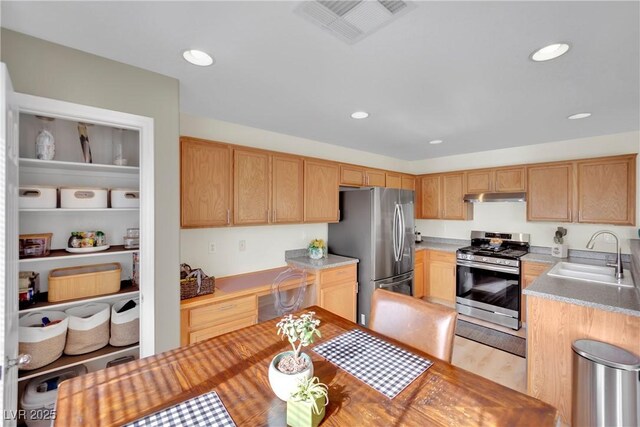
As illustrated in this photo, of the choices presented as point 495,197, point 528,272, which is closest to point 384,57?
point 495,197

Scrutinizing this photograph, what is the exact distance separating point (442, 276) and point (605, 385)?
238cm

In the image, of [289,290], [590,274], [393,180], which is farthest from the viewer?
[393,180]

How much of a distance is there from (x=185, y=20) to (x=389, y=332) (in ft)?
6.26

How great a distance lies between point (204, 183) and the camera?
2.25 m

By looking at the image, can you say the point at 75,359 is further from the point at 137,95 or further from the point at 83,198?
the point at 137,95

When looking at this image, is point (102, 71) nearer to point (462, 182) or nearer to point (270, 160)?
point (270, 160)

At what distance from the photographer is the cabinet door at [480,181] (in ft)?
12.1

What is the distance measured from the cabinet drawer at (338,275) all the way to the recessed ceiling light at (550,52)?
2.32 metres

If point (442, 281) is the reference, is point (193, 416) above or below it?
above

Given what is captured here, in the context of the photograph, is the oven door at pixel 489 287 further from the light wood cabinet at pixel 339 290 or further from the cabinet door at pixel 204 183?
the cabinet door at pixel 204 183

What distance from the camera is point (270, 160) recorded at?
2.66 meters

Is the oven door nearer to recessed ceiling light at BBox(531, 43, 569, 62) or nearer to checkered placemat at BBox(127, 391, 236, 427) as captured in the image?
recessed ceiling light at BBox(531, 43, 569, 62)

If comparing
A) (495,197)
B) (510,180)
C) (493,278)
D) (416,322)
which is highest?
(510,180)

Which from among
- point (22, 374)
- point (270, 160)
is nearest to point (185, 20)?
point (270, 160)
